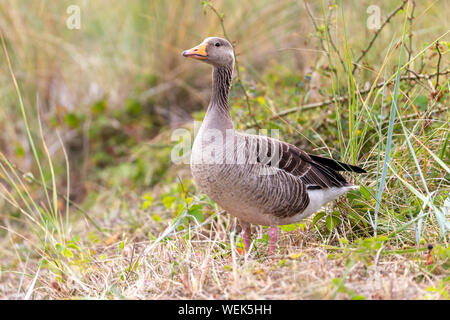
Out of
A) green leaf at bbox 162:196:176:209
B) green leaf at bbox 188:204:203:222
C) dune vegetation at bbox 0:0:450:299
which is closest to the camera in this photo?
dune vegetation at bbox 0:0:450:299

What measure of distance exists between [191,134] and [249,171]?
2.71 m

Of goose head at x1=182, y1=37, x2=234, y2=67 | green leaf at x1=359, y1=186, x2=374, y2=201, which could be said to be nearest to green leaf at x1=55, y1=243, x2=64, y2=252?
goose head at x1=182, y1=37, x2=234, y2=67

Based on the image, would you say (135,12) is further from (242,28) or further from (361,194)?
(361,194)

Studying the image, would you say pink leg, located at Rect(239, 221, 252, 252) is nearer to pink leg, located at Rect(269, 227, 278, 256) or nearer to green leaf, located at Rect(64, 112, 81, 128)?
pink leg, located at Rect(269, 227, 278, 256)

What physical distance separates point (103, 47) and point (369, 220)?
522cm

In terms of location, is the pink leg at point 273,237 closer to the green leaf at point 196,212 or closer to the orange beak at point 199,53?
the green leaf at point 196,212

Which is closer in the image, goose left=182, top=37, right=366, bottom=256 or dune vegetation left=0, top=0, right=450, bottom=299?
dune vegetation left=0, top=0, right=450, bottom=299

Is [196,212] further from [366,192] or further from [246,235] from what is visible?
[366,192]

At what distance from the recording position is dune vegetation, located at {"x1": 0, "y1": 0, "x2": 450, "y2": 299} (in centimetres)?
302

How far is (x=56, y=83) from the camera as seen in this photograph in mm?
7508

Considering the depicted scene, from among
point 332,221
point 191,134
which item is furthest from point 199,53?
point 191,134

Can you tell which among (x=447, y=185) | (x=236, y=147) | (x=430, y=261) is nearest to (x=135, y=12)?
(x=236, y=147)

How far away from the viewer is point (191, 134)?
231 inches

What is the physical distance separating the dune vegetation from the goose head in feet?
1.28
